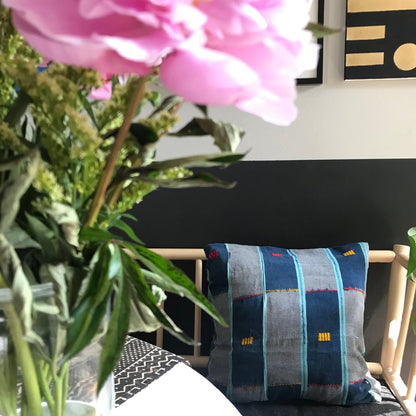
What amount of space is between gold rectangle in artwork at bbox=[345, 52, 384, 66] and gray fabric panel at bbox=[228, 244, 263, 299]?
762mm

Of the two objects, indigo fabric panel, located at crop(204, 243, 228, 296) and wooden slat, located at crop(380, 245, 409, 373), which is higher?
indigo fabric panel, located at crop(204, 243, 228, 296)

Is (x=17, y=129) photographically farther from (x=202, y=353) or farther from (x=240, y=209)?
(x=202, y=353)

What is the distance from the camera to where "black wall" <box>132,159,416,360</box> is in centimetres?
171

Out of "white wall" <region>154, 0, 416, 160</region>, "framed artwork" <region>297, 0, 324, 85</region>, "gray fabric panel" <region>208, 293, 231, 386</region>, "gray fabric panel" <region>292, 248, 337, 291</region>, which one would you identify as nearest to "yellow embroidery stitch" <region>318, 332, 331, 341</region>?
"gray fabric panel" <region>292, 248, 337, 291</region>

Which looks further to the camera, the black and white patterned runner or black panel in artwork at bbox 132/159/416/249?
black panel in artwork at bbox 132/159/416/249

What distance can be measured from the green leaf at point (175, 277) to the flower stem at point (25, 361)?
0.35 ft

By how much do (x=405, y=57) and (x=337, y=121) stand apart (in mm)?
306

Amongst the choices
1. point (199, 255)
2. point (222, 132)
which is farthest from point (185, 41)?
point (199, 255)

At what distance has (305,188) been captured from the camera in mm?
1730

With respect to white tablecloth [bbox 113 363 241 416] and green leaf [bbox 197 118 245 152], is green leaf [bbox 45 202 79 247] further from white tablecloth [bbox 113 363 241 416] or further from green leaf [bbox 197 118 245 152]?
white tablecloth [bbox 113 363 241 416]

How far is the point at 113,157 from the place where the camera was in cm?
33

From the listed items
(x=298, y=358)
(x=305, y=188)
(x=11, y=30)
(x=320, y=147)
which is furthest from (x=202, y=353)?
(x=11, y=30)

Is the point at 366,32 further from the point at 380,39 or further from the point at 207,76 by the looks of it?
the point at 207,76

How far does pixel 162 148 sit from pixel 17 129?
4.44 feet
